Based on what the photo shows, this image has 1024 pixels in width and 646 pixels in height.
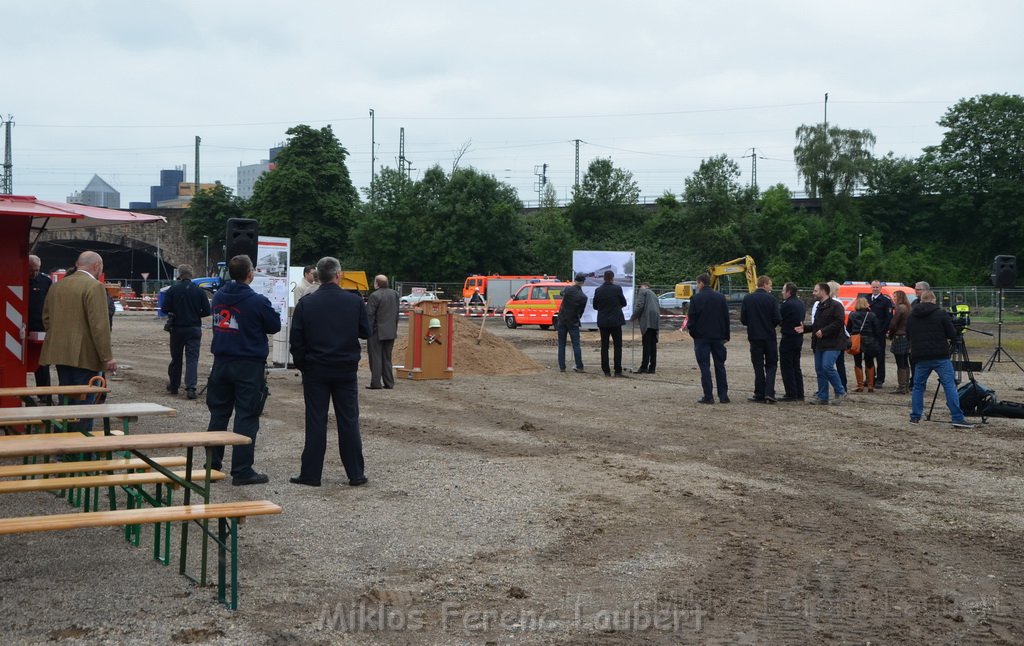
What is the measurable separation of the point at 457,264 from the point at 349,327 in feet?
188

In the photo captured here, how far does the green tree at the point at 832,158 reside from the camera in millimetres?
71250

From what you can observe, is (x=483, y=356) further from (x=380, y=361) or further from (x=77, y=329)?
(x=77, y=329)

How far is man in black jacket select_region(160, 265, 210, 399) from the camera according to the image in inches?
587

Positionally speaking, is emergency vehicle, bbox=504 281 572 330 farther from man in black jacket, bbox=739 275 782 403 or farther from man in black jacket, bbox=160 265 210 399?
man in black jacket, bbox=160 265 210 399

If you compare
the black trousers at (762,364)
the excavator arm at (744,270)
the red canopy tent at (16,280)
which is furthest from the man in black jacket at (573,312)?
the excavator arm at (744,270)

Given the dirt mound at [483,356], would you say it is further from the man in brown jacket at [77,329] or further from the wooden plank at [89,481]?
the wooden plank at [89,481]

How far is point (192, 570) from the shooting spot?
20.7ft

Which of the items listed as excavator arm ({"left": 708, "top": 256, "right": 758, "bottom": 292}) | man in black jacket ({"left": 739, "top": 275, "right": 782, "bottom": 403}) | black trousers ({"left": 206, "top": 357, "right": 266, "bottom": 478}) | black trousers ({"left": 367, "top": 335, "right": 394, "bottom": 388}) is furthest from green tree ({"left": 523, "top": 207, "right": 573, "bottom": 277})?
black trousers ({"left": 206, "top": 357, "right": 266, "bottom": 478})

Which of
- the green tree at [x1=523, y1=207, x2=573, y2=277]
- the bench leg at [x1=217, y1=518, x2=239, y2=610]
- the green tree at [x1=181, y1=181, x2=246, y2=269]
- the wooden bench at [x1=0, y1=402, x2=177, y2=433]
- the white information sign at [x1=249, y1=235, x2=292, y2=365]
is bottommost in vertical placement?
the bench leg at [x1=217, y1=518, x2=239, y2=610]

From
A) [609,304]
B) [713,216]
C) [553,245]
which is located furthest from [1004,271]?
[713,216]

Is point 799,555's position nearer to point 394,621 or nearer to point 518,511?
point 518,511

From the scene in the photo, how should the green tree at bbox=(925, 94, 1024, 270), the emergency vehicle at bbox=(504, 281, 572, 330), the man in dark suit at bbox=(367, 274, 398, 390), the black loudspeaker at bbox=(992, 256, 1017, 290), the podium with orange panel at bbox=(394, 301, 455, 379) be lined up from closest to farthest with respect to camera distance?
the man in dark suit at bbox=(367, 274, 398, 390) → the podium with orange panel at bbox=(394, 301, 455, 379) → the black loudspeaker at bbox=(992, 256, 1017, 290) → the emergency vehicle at bbox=(504, 281, 572, 330) → the green tree at bbox=(925, 94, 1024, 270)

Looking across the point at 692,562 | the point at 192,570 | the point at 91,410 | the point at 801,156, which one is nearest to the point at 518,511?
the point at 692,562

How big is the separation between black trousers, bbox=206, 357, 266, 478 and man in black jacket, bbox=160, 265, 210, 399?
6105 millimetres
